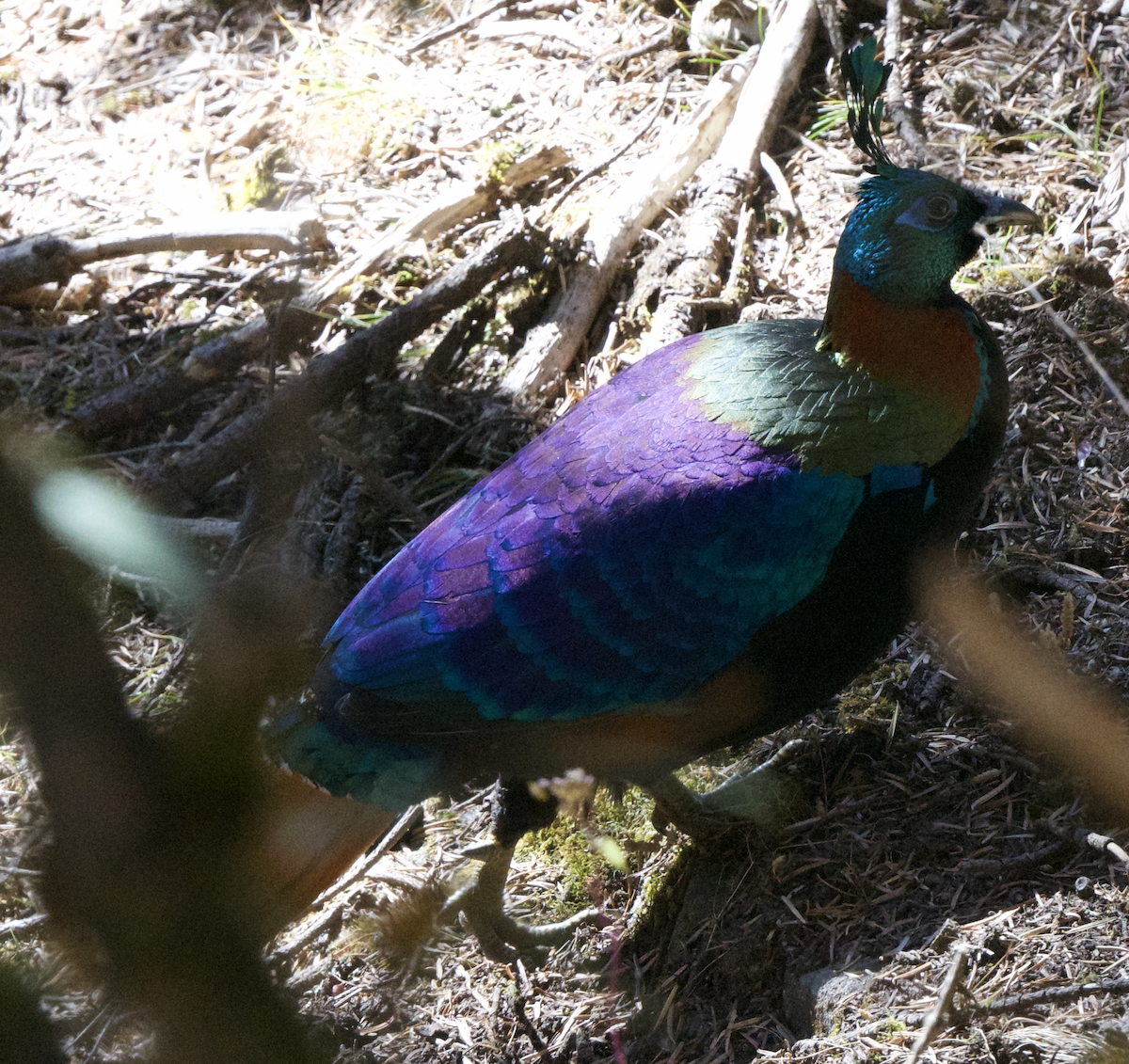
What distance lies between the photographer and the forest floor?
2135 millimetres

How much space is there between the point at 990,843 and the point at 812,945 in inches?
18.8

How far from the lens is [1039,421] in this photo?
3199 millimetres

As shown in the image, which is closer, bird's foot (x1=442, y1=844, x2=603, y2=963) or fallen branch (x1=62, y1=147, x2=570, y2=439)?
bird's foot (x1=442, y1=844, x2=603, y2=963)

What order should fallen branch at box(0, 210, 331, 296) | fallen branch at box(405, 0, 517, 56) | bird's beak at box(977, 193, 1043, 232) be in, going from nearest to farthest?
1. bird's beak at box(977, 193, 1043, 232)
2. fallen branch at box(0, 210, 331, 296)
3. fallen branch at box(405, 0, 517, 56)

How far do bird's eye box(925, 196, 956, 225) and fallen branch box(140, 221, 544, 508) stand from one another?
1919 mm

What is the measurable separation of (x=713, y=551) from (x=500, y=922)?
1.19 metres

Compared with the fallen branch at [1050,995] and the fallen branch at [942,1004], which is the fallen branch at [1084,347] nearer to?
the fallen branch at [942,1004]

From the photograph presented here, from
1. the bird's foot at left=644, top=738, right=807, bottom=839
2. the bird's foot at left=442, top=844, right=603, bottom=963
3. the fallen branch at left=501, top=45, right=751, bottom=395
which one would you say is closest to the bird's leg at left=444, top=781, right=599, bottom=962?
the bird's foot at left=442, top=844, right=603, bottom=963

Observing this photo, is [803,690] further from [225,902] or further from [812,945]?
[225,902]

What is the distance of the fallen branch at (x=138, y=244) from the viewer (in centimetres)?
452

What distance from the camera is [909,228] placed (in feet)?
8.02

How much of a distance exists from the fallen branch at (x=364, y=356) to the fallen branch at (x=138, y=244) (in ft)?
2.65

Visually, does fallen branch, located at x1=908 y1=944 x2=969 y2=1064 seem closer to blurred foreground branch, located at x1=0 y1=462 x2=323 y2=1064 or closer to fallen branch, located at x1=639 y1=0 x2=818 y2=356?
blurred foreground branch, located at x1=0 y1=462 x2=323 y2=1064

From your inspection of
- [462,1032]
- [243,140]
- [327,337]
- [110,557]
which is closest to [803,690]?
[462,1032]
